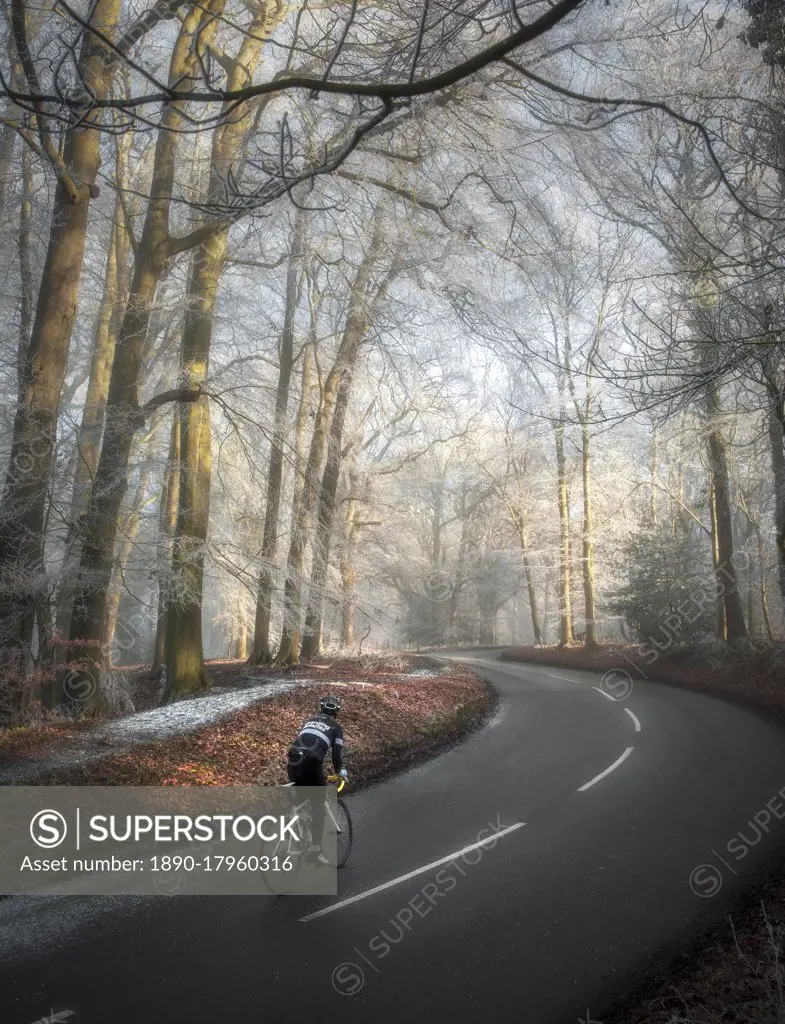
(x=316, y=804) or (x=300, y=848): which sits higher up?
(x=316, y=804)

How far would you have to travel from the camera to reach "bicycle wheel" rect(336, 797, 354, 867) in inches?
252

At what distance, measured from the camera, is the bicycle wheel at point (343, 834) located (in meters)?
6.39

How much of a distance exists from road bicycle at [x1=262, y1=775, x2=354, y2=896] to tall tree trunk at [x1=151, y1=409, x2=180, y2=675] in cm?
→ 623

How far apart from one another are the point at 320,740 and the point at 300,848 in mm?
969

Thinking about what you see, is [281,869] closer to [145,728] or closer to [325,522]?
[145,728]

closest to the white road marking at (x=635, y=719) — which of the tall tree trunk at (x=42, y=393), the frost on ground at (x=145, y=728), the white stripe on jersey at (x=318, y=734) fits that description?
the frost on ground at (x=145, y=728)

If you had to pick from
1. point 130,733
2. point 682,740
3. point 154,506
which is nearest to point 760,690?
point 682,740

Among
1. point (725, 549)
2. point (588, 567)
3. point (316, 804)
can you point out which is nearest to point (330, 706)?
point (316, 804)

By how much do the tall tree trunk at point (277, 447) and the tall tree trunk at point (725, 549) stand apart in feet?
37.5

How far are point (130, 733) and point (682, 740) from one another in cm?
900

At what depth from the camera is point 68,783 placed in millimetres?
7250

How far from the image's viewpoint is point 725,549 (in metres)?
18.2

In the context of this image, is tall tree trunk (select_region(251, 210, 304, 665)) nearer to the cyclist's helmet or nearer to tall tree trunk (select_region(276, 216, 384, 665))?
tall tree trunk (select_region(276, 216, 384, 665))

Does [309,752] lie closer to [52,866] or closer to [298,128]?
[52,866]
